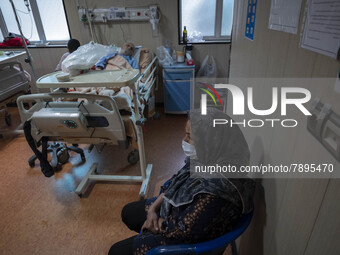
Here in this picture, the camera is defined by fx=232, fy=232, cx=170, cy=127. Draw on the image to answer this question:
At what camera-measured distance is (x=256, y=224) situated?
1128 mm

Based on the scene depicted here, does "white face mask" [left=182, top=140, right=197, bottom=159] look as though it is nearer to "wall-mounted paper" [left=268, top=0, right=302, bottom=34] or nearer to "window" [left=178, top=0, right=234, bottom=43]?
"wall-mounted paper" [left=268, top=0, right=302, bottom=34]

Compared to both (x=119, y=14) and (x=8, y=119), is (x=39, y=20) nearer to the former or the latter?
(x=119, y=14)

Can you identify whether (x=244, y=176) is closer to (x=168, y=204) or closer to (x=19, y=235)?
(x=168, y=204)

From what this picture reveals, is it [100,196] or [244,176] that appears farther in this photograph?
[100,196]

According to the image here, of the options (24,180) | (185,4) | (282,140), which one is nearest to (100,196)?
(24,180)

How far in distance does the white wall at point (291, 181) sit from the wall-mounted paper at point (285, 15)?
0.08ft

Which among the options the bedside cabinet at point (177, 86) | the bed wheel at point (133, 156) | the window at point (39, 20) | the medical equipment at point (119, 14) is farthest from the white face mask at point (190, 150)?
the window at point (39, 20)

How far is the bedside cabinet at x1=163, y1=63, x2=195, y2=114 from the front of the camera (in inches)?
130

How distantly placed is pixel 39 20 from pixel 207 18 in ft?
8.97

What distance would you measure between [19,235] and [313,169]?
2106 millimetres

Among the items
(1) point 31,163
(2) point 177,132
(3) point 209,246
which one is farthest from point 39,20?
(3) point 209,246

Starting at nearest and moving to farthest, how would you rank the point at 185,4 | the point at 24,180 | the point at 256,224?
the point at 256,224
the point at 24,180
the point at 185,4

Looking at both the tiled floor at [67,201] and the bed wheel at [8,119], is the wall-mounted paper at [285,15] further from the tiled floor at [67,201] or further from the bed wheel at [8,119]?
the bed wheel at [8,119]

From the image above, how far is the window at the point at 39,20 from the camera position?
3.69m
